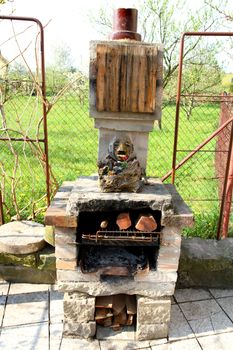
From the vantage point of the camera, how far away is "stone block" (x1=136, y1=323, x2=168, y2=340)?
2.44 metres

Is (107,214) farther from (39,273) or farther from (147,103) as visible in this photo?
(39,273)

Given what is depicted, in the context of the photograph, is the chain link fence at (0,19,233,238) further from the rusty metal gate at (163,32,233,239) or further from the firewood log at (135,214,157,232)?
the firewood log at (135,214,157,232)

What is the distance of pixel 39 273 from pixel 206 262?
64.5 inches

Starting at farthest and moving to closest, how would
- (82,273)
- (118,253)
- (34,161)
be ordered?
(34,161) → (118,253) → (82,273)

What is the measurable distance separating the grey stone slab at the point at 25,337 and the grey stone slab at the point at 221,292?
1.61 meters

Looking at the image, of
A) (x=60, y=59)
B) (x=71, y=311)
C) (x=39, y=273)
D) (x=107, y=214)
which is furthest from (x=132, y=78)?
(x=60, y=59)

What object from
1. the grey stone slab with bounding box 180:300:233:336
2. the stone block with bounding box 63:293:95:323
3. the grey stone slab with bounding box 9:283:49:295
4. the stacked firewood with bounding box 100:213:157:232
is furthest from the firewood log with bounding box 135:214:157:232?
the grey stone slab with bounding box 9:283:49:295

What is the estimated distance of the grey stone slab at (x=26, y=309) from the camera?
2.60 metres

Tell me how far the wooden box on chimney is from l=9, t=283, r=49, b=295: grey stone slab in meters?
1.80

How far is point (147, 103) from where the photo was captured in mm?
2227

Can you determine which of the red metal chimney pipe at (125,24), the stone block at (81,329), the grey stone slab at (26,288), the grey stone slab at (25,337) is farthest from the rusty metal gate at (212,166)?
the grey stone slab at (25,337)

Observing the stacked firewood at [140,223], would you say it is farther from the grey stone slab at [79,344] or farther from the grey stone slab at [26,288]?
the grey stone slab at [26,288]

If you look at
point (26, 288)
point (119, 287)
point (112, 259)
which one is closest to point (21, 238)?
point (26, 288)

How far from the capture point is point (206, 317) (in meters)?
2.68
